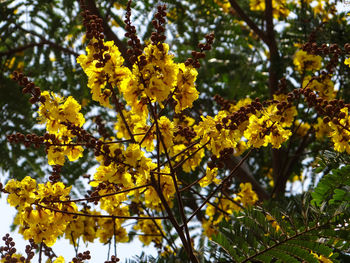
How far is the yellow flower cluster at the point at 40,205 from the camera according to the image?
76.1 inches

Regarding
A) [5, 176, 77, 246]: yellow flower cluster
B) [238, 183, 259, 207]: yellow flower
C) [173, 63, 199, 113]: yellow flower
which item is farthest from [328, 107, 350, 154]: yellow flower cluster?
[238, 183, 259, 207]: yellow flower

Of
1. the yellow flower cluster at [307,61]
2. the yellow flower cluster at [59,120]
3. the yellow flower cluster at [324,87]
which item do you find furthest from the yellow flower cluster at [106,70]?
the yellow flower cluster at [307,61]

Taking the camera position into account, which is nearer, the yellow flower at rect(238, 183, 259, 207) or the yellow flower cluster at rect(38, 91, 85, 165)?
the yellow flower cluster at rect(38, 91, 85, 165)

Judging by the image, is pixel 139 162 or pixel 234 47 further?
pixel 234 47

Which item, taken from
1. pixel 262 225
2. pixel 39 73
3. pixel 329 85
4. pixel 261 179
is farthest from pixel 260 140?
pixel 261 179

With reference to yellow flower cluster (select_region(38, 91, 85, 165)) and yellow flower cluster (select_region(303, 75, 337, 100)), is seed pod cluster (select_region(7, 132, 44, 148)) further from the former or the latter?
yellow flower cluster (select_region(303, 75, 337, 100))

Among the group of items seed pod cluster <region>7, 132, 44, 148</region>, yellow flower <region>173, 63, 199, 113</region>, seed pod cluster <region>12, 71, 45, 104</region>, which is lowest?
seed pod cluster <region>7, 132, 44, 148</region>

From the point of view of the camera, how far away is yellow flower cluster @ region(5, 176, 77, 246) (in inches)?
76.1

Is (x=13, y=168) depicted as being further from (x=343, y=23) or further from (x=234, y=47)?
(x=343, y=23)

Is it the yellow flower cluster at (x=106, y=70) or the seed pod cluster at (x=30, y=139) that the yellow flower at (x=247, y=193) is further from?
the seed pod cluster at (x=30, y=139)

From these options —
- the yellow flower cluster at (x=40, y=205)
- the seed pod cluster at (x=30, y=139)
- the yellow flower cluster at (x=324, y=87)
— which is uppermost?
the yellow flower cluster at (x=324, y=87)

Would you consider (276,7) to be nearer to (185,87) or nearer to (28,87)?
(185,87)

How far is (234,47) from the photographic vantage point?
443 centimetres

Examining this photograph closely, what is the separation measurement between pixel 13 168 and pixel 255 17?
9.96 ft
